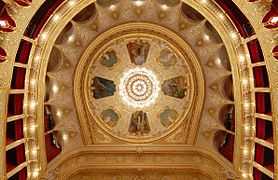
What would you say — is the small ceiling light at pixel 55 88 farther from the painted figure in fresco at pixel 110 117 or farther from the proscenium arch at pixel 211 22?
the painted figure in fresco at pixel 110 117

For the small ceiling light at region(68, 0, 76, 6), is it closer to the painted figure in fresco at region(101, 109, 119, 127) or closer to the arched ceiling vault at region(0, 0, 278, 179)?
the arched ceiling vault at region(0, 0, 278, 179)

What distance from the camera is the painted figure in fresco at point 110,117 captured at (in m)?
21.4

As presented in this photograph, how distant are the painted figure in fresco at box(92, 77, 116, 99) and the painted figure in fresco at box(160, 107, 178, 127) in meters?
3.24

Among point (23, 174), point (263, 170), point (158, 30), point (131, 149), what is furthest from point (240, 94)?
point (23, 174)

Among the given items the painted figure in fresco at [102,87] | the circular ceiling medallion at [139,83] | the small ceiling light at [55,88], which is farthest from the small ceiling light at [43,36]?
the painted figure in fresco at [102,87]

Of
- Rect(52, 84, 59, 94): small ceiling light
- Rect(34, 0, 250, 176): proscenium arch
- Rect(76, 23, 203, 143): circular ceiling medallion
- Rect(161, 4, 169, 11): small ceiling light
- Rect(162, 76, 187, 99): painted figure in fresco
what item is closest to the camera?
Rect(34, 0, 250, 176): proscenium arch

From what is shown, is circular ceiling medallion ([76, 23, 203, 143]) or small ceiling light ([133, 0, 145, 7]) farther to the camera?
circular ceiling medallion ([76, 23, 203, 143])

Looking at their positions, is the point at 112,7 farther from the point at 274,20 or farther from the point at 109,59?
the point at 274,20

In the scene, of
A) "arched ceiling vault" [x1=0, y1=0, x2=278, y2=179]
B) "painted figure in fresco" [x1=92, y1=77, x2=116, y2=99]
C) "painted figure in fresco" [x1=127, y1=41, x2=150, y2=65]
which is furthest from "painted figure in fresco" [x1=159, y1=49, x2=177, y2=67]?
"arched ceiling vault" [x1=0, y1=0, x2=278, y2=179]

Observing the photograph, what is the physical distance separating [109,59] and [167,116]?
4762 mm

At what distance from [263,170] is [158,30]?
8.89 meters

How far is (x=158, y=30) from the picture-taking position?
19.6m

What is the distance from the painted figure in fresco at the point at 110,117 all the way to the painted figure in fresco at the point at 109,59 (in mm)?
2788

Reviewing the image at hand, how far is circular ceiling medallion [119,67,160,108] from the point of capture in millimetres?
21344
